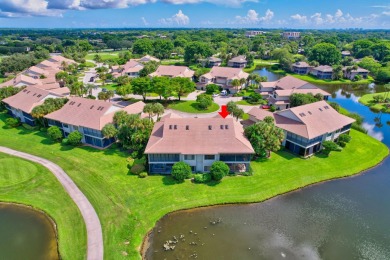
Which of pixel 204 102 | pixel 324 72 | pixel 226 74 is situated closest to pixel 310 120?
pixel 204 102

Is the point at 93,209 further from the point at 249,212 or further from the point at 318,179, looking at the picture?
the point at 318,179

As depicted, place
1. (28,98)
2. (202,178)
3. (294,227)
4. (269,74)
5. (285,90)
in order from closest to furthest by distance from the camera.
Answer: (294,227) → (202,178) → (28,98) → (285,90) → (269,74)

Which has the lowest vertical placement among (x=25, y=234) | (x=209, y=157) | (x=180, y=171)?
(x=25, y=234)

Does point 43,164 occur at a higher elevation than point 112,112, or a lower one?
lower

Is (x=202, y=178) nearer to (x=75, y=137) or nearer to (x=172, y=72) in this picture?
(x=75, y=137)

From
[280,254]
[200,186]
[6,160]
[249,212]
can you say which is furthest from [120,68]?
[280,254]

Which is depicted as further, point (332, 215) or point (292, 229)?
point (332, 215)

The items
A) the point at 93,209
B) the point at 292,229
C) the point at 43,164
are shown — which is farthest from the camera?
the point at 43,164

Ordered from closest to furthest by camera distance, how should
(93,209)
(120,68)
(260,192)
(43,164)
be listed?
(93,209)
(260,192)
(43,164)
(120,68)
